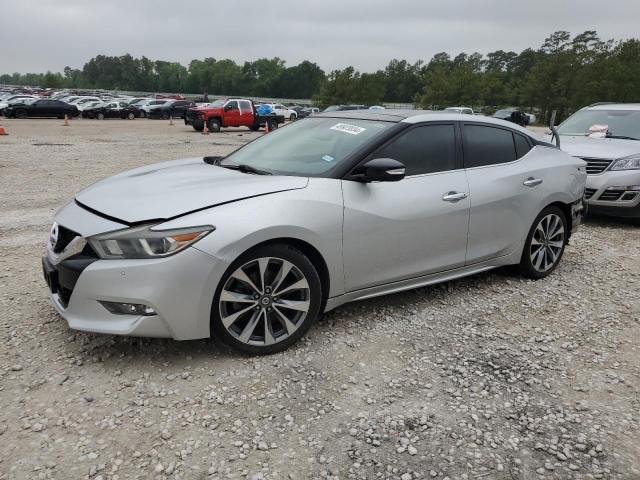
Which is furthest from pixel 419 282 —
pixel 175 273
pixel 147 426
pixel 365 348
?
pixel 147 426

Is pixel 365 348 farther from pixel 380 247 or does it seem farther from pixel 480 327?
pixel 480 327

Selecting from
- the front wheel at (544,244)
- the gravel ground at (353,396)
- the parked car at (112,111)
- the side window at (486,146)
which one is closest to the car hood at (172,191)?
the gravel ground at (353,396)

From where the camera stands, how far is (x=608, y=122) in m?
8.17

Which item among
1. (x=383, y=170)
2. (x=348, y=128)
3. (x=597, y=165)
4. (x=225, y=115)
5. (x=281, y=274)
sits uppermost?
(x=348, y=128)

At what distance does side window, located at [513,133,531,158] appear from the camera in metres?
4.72

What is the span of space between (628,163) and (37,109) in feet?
118

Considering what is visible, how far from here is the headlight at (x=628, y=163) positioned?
23.0 feet

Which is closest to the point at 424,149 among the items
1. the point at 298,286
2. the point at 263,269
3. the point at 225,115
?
the point at 298,286

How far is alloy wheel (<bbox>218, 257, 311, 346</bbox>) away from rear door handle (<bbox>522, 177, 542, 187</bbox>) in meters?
2.38

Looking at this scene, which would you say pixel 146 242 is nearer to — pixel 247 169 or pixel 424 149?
pixel 247 169

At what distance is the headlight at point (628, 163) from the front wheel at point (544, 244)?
267 cm

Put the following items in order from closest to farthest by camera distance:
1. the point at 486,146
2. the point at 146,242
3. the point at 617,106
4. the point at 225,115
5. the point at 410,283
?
the point at 146,242 < the point at 410,283 < the point at 486,146 < the point at 617,106 < the point at 225,115

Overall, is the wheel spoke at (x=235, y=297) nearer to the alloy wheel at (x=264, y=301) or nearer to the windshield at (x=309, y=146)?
the alloy wheel at (x=264, y=301)

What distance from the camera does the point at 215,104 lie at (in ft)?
91.4
